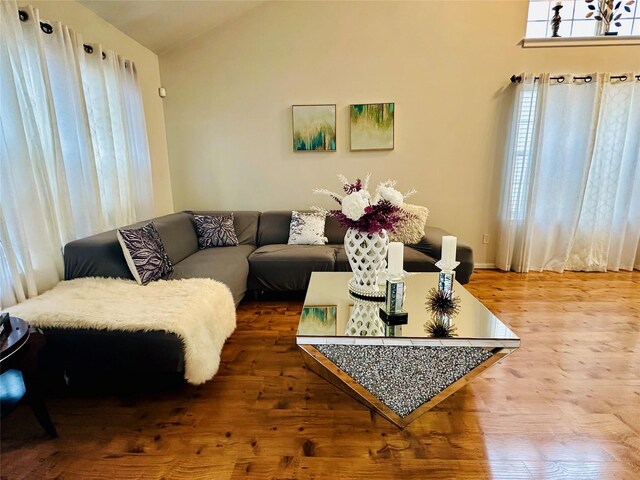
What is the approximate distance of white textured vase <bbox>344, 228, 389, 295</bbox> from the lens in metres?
1.73

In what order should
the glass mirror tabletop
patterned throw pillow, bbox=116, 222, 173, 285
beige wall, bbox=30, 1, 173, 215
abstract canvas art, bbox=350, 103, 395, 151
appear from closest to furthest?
the glass mirror tabletop
patterned throw pillow, bbox=116, 222, 173, 285
beige wall, bbox=30, 1, 173, 215
abstract canvas art, bbox=350, 103, 395, 151

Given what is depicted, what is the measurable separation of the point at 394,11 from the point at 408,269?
273cm

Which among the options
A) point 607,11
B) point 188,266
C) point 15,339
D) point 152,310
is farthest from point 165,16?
point 607,11

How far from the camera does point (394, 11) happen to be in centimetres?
337

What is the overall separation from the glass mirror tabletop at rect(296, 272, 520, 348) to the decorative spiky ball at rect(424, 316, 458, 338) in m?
0.01

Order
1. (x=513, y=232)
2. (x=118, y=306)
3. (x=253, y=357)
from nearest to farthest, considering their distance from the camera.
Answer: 1. (x=118, y=306)
2. (x=253, y=357)
3. (x=513, y=232)

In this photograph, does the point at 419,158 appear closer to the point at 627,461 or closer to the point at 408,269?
the point at 408,269

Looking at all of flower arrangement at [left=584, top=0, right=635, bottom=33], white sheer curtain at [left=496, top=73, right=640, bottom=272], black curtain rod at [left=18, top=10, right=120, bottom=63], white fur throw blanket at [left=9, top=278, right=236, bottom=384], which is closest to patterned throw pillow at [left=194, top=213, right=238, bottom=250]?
white fur throw blanket at [left=9, top=278, right=236, bottom=384]

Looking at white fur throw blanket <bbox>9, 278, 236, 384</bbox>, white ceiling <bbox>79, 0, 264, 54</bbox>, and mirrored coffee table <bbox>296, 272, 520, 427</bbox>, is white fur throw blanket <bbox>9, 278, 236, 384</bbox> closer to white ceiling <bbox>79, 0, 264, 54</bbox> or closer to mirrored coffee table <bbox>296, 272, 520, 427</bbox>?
mirrored coffee table <bbox>296, 272, 520, 427</bbox>

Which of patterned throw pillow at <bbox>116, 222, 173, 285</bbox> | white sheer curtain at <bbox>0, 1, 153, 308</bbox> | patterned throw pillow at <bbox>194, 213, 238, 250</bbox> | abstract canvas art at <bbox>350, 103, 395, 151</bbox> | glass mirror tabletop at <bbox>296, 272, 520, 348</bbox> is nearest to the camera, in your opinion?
glass mirror tabletop at <bbox>296, 272, 520, 348</bbox>

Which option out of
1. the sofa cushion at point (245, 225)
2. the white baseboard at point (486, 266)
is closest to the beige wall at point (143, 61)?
the sofa cushion at point (245, 225)

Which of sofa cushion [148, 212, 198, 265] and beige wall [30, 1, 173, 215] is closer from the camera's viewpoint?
beige wall [30, 1, 173, 215]

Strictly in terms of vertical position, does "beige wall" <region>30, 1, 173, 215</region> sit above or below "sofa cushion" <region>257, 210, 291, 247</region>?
above

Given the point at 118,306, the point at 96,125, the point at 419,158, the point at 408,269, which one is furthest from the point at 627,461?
the point at 96,125
